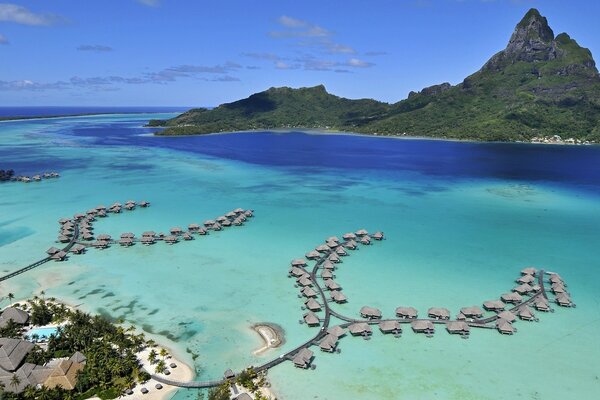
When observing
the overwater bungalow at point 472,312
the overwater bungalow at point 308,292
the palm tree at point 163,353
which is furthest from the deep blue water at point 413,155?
the palm tree at point 163,353

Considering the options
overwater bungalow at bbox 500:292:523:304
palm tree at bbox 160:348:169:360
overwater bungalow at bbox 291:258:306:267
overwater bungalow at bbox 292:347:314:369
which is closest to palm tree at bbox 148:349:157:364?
palm tree at bbox 160:348:169:360

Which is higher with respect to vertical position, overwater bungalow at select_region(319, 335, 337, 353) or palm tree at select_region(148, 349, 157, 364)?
overwater bungalow at select_region(319, 335, 337, 353)

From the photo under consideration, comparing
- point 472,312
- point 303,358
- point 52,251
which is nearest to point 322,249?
point 472,312

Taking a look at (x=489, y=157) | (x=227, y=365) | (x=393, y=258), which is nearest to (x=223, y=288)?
(x=227, y=365)

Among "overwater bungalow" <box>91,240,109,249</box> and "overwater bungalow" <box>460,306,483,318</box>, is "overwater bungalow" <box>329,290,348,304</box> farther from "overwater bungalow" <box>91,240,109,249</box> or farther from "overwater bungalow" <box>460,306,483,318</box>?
"overwater bungalow" <box>91,240,109,249</box>

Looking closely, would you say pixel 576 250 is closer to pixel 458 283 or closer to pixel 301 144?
pixel 458 283

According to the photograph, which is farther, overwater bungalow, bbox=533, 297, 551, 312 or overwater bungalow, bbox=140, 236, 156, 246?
overwater bungalow, bbox=140, 236, 156, 246

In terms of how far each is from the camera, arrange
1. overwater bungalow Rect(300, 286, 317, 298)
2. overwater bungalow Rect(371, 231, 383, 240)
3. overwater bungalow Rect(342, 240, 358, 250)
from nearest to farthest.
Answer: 1. overwater bungalow Rect(300, 286, 317, 298)
2. overwater bungalow Rect(342, 240, 358, 250)
3. overwater bungalow Rect(371, 231, 383, 240)
